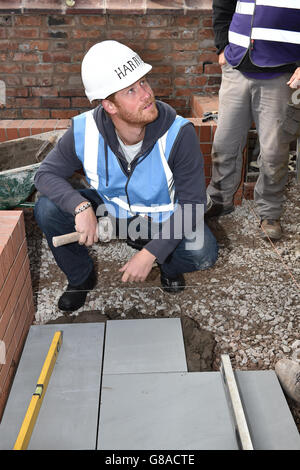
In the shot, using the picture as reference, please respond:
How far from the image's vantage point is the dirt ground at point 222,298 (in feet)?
8.51

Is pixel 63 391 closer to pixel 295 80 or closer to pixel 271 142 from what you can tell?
pixel 271 142

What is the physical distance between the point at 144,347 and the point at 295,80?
6.46 ft

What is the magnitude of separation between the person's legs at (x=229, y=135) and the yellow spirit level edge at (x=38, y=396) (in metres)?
2.00

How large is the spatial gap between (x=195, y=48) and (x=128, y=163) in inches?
100

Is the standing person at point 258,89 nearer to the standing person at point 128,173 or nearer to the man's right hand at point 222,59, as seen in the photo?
the man's right hand at point 222,59

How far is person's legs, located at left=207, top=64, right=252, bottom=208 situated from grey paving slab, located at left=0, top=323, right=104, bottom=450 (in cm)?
183

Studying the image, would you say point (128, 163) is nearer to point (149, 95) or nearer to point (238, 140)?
point (149, 95)

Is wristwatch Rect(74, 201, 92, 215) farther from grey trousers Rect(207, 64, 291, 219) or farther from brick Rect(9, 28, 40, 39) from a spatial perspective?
brick Rect(9, 28, 40, 39)

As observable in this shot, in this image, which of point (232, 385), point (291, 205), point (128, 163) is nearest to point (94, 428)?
point (232, 385)

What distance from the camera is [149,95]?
240 cm

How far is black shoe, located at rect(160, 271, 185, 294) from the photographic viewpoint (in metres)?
3.07

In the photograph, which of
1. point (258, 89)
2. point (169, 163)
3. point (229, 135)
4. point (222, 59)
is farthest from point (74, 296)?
point (222, 59)

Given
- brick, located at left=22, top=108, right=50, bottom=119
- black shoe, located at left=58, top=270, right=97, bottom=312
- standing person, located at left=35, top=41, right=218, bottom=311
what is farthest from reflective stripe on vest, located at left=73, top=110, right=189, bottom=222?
brick, located at left=22, top=108, right=50, bottom=119

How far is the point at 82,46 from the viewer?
4.48 metres
